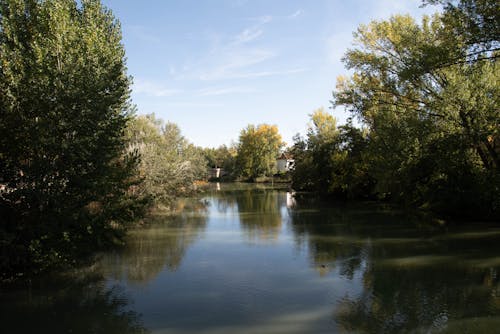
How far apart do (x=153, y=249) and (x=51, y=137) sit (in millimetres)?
6701

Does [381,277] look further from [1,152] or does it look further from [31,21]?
[31,21]

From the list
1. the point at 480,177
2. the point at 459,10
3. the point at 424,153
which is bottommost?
the point at 480,177

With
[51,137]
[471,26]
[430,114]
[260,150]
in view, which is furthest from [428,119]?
[260,150]

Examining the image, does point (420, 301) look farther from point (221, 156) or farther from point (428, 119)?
point (221, 156)

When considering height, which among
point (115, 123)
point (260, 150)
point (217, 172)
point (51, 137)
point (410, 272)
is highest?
point (260, 150)

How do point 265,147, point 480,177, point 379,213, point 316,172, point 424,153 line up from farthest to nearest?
point 265,147
point 316,172
point 379,213
point 424,153
point 480,177

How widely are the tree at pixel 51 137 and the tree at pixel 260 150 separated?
209 ft

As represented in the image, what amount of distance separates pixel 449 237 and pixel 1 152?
55.8ft

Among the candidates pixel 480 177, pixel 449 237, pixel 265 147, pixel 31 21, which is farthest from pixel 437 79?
pixel 265 147

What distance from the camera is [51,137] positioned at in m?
11.3

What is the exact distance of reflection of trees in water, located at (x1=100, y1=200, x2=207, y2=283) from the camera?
13.1 metres

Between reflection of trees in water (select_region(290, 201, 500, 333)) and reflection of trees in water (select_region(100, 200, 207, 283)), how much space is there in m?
5.25

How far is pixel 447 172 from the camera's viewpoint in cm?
2066

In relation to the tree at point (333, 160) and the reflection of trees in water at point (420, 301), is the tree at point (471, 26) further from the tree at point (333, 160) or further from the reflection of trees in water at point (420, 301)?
the tree at point (333, 160)
